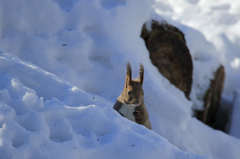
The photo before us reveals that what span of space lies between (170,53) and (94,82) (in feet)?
6.63

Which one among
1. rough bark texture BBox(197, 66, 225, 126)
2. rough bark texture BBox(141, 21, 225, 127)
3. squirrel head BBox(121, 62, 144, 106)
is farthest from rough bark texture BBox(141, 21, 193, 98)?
squirrel head BBox(121, 62, 144, 106)

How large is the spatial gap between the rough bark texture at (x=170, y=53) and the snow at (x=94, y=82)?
0.97 feet

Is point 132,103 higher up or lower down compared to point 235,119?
higher up

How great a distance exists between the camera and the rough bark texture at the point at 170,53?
546 centimetres

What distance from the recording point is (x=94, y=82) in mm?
4500

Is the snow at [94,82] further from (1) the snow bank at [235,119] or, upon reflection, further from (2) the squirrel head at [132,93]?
(1) the snow bank at [235,119]

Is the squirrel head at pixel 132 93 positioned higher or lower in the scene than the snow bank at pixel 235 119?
higher

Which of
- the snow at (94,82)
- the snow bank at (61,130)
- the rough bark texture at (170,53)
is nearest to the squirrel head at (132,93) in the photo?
the snow at (94,82)

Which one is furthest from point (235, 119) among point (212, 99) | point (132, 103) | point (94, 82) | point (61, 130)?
point (61, 130)

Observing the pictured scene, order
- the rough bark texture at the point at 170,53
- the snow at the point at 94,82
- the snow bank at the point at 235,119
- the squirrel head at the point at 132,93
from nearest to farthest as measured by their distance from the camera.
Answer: the snow at the point at 94,82
the squirrel head at the point at 132,93
the rough bark texture at the point at 170,53
the snow bank at the point at 235,119

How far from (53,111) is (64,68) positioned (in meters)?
1.99

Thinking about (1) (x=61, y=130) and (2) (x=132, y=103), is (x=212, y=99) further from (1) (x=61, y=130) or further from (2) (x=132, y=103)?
(1) (x=61, y=130)

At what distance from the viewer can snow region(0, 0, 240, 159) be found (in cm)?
220

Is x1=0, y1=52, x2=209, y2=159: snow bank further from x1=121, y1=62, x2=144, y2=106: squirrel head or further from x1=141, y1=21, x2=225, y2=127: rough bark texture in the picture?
x1=141, y1=21, x2=225, y2=127: rough bark texture
